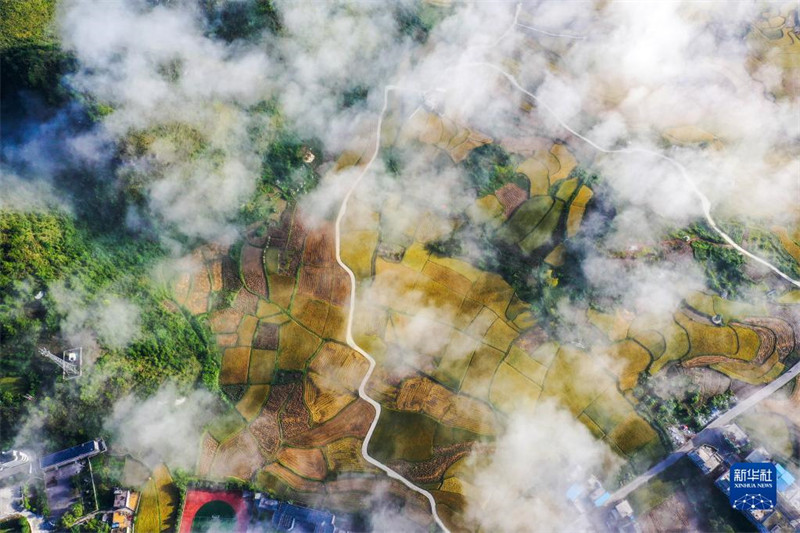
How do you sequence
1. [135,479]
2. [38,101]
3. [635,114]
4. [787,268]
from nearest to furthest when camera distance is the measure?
1. [135,479]
2. [38,101]
3. [787,268]
4. [635,114]

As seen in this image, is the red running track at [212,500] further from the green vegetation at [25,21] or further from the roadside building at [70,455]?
the green vegetation at [25,21]

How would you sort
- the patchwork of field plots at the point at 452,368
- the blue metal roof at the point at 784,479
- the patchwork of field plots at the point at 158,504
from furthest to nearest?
the patchwork of field plots at the point at 452,368
the blue metal roof at the point at 784,479
the patchwork of field plots at the point at 158,504

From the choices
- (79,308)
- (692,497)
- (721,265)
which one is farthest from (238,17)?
(692,497)

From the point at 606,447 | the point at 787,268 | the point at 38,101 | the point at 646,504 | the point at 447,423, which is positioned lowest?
the point at 646,504

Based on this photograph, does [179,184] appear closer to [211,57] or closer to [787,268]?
[211,57]

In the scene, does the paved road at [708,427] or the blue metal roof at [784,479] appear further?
the paved road at [708,427]

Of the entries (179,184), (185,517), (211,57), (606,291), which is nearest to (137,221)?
(179,184)

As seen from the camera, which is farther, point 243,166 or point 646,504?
point 243,166

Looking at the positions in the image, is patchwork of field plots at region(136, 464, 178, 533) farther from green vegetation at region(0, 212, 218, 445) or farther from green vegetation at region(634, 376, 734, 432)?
green vegetation at region(634, 376, 734, 432)

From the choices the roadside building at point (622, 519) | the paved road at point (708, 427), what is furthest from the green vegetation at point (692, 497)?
the roadside building at point (622, 519)
